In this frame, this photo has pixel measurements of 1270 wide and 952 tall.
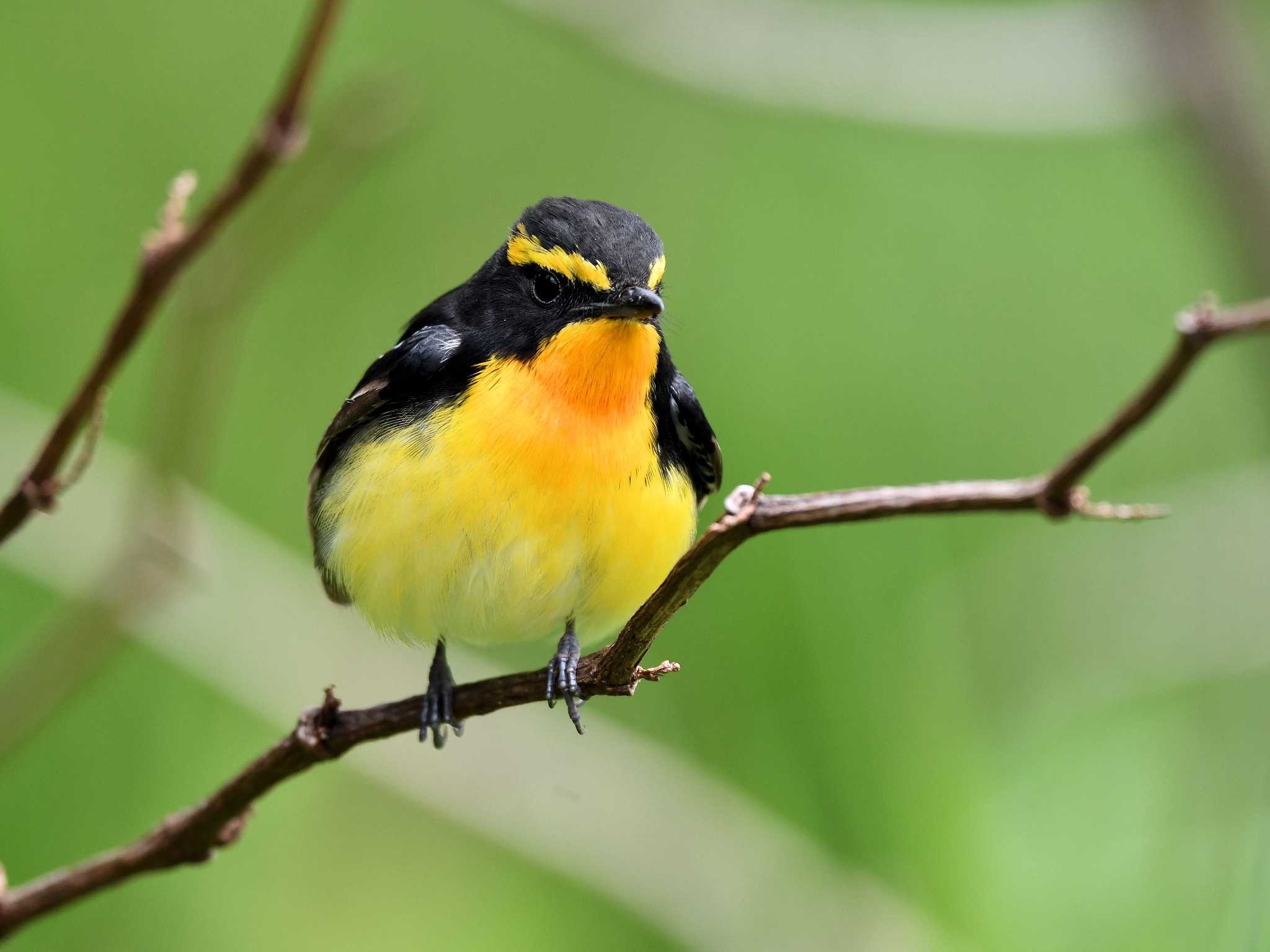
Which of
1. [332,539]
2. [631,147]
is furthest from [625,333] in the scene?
[631,147]

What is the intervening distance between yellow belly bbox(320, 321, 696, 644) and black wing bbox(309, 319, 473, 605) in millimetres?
71

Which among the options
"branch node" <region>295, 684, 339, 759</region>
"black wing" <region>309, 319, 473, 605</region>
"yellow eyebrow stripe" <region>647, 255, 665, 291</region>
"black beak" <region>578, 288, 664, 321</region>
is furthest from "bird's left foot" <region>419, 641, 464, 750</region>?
"yellow eyebrow stripe" <region>647, 255, 665, 291</region>

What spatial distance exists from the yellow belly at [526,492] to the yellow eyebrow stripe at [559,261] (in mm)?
107

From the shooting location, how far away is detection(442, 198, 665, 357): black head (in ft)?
11.0

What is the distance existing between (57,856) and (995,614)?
316 cm

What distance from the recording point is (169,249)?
91.4 inches

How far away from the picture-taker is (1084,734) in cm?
414

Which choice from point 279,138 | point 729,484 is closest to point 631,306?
point 729,484

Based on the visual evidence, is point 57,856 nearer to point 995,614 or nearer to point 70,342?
point 70,342

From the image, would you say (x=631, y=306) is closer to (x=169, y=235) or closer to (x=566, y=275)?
(x=566, y=275)

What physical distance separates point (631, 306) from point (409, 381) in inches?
26.1

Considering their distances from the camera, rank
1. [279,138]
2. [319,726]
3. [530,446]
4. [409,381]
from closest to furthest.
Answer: [279,138], [319,726], [530,446], [409,381]

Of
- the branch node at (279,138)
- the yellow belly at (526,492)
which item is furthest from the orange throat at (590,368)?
the branch node at (279,138)

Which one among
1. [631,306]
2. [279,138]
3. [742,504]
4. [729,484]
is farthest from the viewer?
[729,484]
